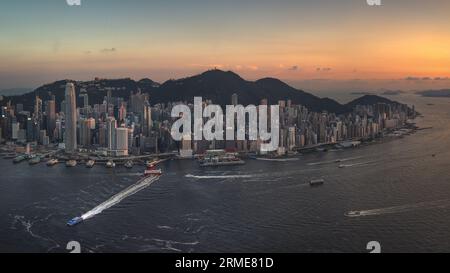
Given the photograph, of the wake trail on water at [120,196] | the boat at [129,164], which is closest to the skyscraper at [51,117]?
the boat at [129,164]

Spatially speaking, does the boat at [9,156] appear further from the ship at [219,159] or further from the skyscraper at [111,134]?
the ship at [219,159]

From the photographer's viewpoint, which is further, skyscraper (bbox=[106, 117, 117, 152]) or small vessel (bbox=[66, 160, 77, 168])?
skyscraper (bbox=[106, 117, 117, 152])

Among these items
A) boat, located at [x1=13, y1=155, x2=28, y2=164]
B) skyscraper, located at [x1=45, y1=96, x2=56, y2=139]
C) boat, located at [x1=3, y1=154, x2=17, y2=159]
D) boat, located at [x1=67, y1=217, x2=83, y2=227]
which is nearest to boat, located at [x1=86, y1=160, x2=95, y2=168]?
boat, located at [x1=13, y1=155, x2=28, y2=164]

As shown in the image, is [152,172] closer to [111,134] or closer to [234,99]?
[111,134]

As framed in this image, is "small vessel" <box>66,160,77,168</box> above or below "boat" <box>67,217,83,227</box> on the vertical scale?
above

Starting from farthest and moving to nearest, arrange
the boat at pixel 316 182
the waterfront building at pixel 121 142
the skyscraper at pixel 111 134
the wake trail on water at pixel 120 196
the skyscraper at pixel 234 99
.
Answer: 1. the skyscraper at pixel 234 99
2. the skyscraper at pixel 111 134
3. the waterfront building at pixel 121 142
4. the boat at pixel 316 182
5. the wake trail on water at pixel 120 196

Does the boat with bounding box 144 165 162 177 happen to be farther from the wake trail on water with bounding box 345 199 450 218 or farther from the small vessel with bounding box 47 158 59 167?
the wake trail on water with bounding box 345 199 450 218
